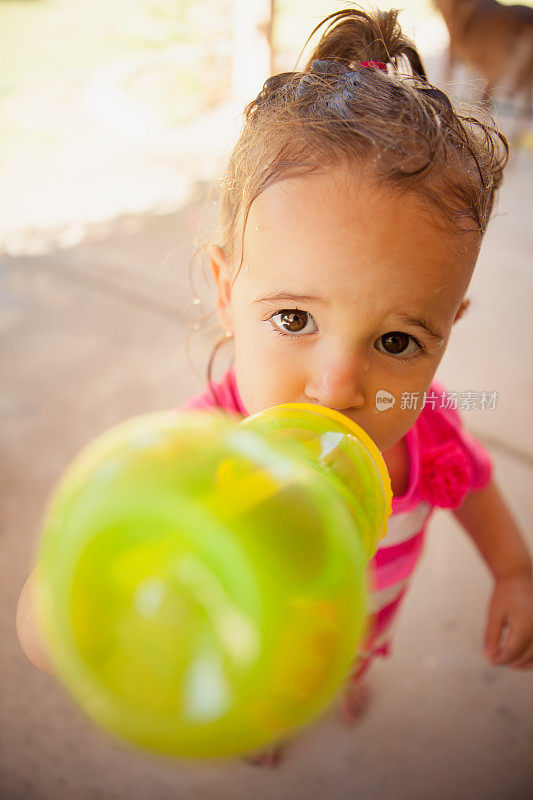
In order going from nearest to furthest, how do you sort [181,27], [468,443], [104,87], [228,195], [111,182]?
[228,195] → [468,443] → [111,182] → [104,87] → [181,27]

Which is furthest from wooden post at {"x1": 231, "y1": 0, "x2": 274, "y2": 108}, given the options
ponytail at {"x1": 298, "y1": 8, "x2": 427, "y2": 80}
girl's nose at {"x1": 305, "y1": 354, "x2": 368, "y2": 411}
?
girl's nose at {"x1": 305, "y1": 354, "x2": 368, "y2": 411}

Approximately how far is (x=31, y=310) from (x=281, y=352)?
1389 millimetres

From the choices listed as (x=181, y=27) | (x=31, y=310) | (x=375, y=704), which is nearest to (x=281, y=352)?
(x=375, y=704)

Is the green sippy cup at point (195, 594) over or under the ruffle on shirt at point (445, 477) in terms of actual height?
over

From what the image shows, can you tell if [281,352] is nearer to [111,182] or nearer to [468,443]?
[468,443]

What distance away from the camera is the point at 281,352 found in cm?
57

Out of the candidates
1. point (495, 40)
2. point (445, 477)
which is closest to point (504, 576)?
point (445, 477)

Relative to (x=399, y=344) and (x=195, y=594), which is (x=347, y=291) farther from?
(x=195, y=594)

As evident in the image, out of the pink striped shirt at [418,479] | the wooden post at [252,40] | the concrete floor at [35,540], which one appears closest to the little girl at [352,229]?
the pink striped shirt at [418,479]

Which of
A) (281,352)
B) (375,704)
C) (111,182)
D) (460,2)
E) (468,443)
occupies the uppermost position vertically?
(460,2)

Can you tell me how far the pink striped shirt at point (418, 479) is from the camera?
74cm

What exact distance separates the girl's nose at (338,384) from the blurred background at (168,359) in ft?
1.26

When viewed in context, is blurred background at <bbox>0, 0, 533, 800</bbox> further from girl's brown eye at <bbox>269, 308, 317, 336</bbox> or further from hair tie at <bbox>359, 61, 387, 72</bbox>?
girl's brown eye at <bbox>269, 308, 317, 336</bbox>

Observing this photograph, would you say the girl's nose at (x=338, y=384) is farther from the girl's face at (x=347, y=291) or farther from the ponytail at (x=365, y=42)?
the ponytail at (x=365, y=42)
